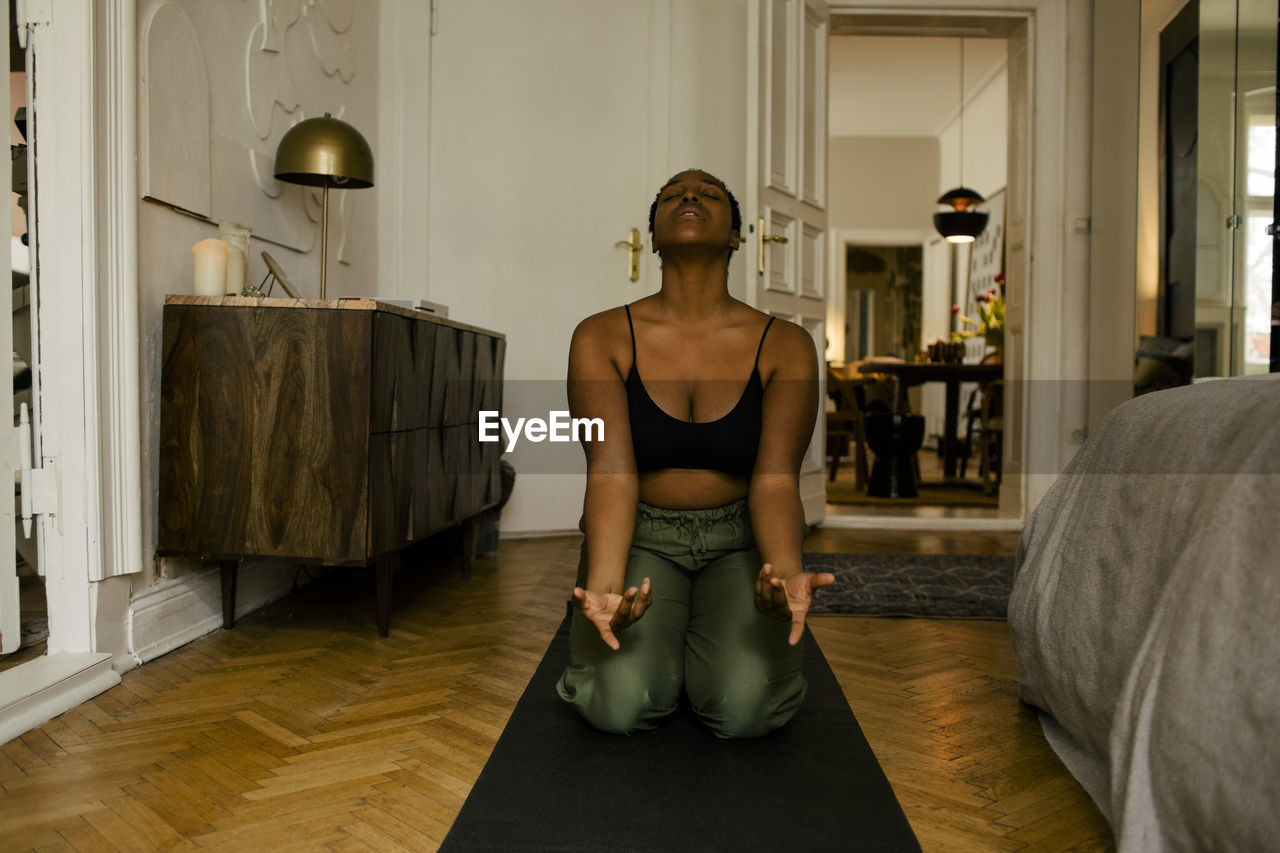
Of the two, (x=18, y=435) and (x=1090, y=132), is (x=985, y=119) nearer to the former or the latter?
(x=1090, y=132)

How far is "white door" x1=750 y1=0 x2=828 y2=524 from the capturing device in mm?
3949

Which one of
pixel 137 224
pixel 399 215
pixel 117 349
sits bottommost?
pixel 117 349

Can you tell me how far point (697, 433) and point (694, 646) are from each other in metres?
0.40

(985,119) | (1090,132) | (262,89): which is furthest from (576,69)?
(985,119)

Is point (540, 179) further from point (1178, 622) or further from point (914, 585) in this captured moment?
point (1178, 622)

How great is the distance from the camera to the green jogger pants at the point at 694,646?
5.44 ft

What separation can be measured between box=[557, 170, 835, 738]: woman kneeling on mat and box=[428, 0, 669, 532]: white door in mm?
2389

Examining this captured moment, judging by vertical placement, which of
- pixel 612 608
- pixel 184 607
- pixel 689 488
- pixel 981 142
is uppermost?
pixel 981 142

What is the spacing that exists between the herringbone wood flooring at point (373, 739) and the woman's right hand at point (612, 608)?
338mm

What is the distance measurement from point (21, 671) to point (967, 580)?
9.04 feet

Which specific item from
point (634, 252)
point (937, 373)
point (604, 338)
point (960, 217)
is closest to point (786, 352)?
point (604, 338)

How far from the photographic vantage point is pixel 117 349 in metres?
2.12

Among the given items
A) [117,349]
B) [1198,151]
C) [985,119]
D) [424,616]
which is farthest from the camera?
[985,119]

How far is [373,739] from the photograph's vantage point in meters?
1.71
